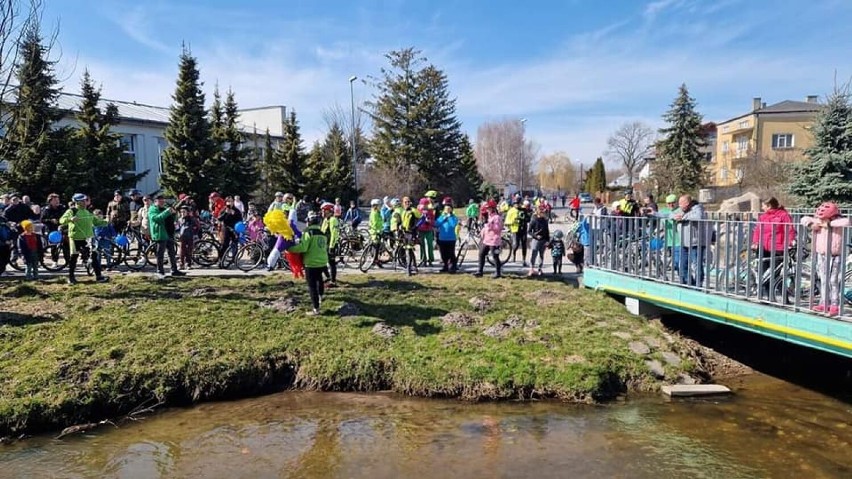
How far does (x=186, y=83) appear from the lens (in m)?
29.4

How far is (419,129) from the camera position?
48.7 meters

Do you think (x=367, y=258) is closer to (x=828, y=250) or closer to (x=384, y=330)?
(x=384, y=330)

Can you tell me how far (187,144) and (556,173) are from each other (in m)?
86.7

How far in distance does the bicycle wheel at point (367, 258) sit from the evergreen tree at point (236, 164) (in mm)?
18497

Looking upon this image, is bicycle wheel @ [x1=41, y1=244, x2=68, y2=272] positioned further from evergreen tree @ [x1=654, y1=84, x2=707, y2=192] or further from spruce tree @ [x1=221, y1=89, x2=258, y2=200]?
evergreen tree @ [x1=654, y1=84, x2=707, y2=192]

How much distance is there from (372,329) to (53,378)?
4654 millimetres

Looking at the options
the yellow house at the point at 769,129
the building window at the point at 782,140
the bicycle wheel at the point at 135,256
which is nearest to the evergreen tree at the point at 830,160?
the bicycle wheel at the point at 135,256

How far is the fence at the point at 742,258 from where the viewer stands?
713 cm

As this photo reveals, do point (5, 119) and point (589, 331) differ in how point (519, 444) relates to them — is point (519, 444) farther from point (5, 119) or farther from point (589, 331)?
point (5, 119)

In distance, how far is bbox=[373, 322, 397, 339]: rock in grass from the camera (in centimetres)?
984

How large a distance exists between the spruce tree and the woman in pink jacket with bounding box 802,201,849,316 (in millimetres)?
28015

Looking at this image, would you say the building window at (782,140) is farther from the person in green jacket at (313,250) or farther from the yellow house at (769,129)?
the person in green jacket at (313,250)

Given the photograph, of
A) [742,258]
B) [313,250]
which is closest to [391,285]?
[313,250]

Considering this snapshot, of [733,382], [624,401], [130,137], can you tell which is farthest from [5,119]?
[130,137]
